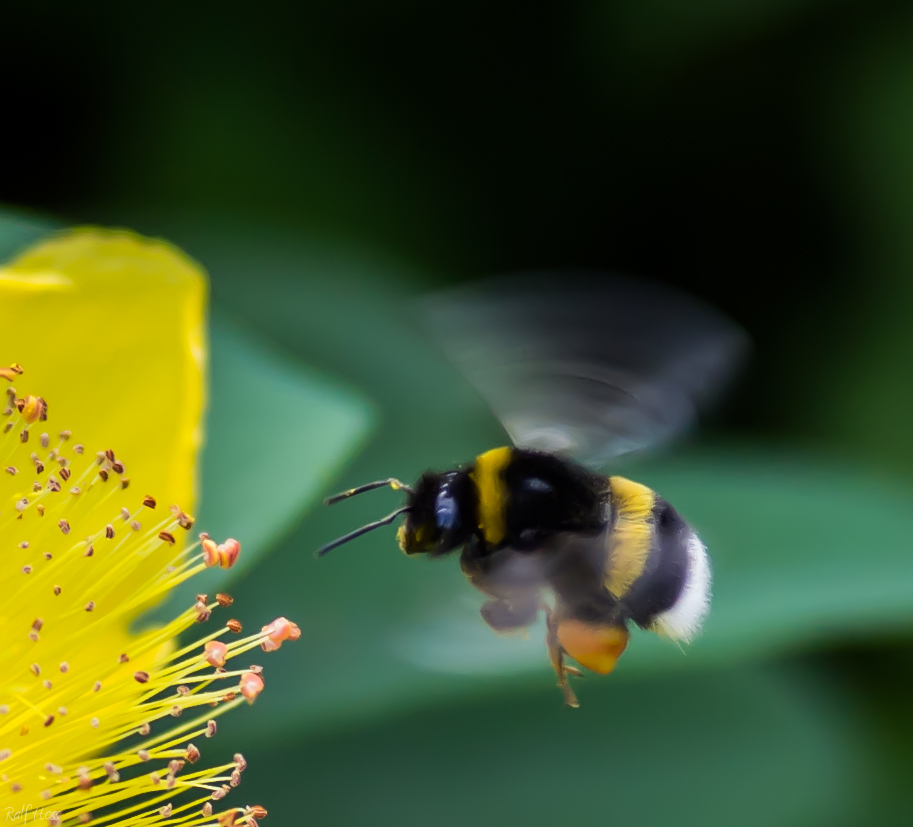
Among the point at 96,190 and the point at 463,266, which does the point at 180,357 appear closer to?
the point at 96,190

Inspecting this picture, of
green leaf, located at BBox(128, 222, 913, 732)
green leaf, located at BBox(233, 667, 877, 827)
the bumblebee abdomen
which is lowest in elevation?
green leaf, located at BBox(233, 667, 877, 827)

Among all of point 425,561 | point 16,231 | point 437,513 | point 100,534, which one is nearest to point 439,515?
point 437,513

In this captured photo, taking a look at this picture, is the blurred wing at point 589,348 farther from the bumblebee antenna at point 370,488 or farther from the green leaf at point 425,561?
the green leaf at point 425,561

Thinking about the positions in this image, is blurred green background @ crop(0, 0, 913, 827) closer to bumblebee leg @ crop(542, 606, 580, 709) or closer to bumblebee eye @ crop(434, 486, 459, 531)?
bumblebee leg @ crop(542, 606, 580, 709)

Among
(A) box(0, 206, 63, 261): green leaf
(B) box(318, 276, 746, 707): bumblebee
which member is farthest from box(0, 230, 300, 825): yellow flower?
(B) box(318, 276, 746, 707): bumblebee

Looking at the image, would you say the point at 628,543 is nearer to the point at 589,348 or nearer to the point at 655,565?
the point at 655,565

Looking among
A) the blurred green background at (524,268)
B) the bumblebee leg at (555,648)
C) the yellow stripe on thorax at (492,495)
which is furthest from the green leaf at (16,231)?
the bumblebee leg at (555,648)
